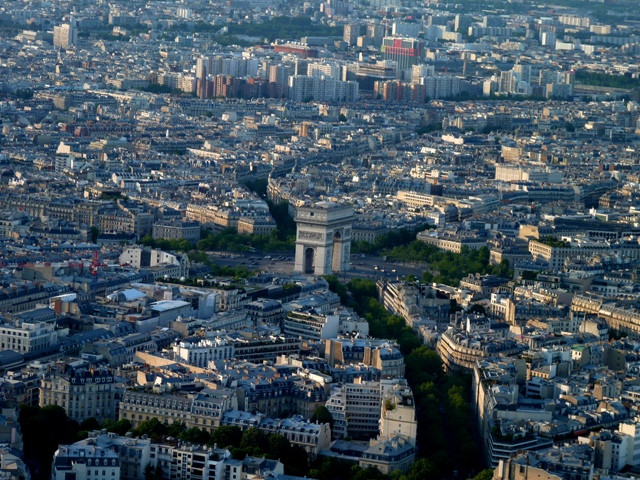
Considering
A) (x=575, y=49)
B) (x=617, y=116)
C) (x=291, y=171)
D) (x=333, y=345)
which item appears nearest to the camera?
(x=333, y=345)

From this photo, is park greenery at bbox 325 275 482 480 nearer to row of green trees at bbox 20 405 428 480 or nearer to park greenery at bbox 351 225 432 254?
row of green trees at bbox 20 405 428 480

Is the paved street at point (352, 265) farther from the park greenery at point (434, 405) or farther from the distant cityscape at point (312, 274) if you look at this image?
the park greenery at point (434, 405)

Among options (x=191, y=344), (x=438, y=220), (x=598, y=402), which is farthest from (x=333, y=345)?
(x=438, y=220)

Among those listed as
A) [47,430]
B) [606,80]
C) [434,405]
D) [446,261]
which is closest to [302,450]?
[47,430]

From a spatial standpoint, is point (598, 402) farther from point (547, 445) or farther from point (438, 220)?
point (438, 220)

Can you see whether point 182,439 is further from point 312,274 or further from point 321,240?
point 321,240
